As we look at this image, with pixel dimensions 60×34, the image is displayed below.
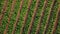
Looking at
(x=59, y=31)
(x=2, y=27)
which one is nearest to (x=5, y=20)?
(x=2, y=27)

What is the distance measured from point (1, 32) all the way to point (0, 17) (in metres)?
0.41

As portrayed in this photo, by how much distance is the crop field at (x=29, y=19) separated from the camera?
2.48 metres

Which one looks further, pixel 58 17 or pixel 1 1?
pixel 1 1

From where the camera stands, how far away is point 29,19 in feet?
11.5

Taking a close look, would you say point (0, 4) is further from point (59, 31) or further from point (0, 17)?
point (59, 31)

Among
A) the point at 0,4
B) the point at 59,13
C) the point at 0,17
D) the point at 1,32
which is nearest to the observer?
the point at 59,13

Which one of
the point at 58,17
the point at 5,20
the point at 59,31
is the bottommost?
the point at 59,31

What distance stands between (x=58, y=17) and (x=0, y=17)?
3.82 ft

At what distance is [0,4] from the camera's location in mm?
3670

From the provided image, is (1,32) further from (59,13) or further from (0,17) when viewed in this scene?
(59,13)

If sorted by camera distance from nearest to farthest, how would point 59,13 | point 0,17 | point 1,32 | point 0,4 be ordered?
1. point 59,13
2. point 0,17
3. point 1,32
4. point 0,4

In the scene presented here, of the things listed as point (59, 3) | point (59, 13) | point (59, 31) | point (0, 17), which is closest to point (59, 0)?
point (59, 3)

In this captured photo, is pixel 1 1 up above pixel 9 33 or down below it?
above

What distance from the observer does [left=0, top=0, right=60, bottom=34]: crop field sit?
2479 millimetres
